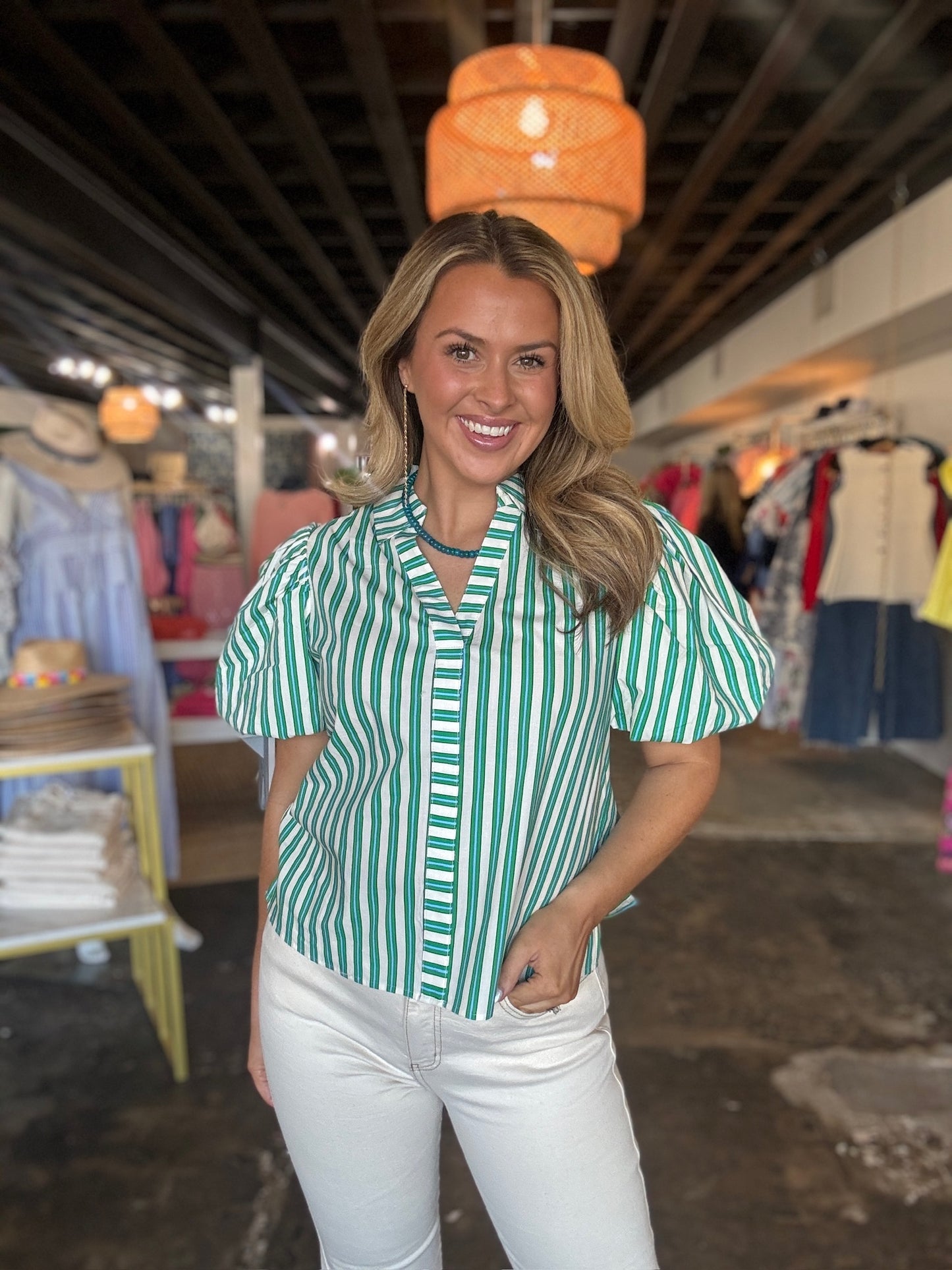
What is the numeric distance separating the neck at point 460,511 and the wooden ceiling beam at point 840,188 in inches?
149

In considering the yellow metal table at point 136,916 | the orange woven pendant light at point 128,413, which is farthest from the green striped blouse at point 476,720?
the orange woven pendant light at point 128,413

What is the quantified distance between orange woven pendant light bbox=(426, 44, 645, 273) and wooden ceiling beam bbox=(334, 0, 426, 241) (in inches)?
35.1

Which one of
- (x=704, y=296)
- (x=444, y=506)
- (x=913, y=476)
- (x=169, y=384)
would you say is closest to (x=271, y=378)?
(x=169, y=384)

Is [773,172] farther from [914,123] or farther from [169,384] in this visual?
[169,384]

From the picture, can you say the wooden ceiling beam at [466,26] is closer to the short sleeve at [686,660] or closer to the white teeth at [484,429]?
the white teeth at [484,429]

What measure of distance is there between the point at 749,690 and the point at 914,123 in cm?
411

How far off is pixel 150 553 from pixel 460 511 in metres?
5.74

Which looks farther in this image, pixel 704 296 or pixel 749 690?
pixel 704 296

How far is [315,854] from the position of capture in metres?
1.20

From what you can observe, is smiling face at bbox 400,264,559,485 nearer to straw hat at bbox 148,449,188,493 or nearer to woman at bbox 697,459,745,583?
woman at bbox 697,459,745,583

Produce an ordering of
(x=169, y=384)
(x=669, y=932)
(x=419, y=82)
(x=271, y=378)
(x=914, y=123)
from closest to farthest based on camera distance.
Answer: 1. (x=669, y=932)
2. (x=419, y=82)
3. (x=914, y=123)
4. (x=271, y=378)
5. (x=169, y=384)

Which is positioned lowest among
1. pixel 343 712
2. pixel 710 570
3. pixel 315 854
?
pixel 315 854

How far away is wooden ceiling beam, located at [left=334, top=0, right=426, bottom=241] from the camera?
3.25 meters

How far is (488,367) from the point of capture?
1.10 meters
